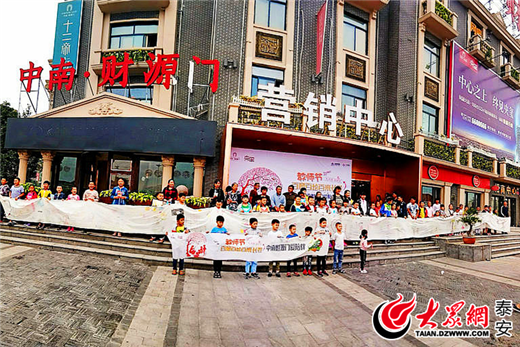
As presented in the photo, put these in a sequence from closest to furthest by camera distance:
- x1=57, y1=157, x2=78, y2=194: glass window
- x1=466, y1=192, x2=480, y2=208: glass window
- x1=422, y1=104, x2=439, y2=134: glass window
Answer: x1=57, y1=157, x2=78, y2=194: glass window → x1=422, y1=104, x2=439, y2=134: glass window → x1=466, y1=192, x2=480, y2=208: glass window

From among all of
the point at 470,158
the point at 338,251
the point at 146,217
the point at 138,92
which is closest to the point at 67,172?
the point at 138,92

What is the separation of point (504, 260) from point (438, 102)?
403 inches

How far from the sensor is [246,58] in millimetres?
12773

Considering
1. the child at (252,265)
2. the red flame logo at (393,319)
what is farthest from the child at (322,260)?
the red flame logo at (393,319)

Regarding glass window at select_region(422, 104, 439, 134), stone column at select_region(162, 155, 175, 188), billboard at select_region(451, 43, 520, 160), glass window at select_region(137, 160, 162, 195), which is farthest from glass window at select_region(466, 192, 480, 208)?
glass window at select_region(137, 160, 162, 195)

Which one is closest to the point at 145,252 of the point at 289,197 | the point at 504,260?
the point at 289,197

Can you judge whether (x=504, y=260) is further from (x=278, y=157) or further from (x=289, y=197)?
(x=278, y=157)

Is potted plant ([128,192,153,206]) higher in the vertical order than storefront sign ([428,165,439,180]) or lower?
lower

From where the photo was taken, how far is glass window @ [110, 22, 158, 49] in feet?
46.2

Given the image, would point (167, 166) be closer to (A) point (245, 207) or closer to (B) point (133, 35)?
(A) point (245, 207)

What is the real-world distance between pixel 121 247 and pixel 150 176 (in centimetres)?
561

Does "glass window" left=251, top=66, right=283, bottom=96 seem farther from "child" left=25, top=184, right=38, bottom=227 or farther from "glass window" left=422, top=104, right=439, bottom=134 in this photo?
"glass window" left=422, top=104, right=439, bottom=134

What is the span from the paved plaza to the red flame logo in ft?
0.47

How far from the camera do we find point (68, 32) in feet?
47.2
